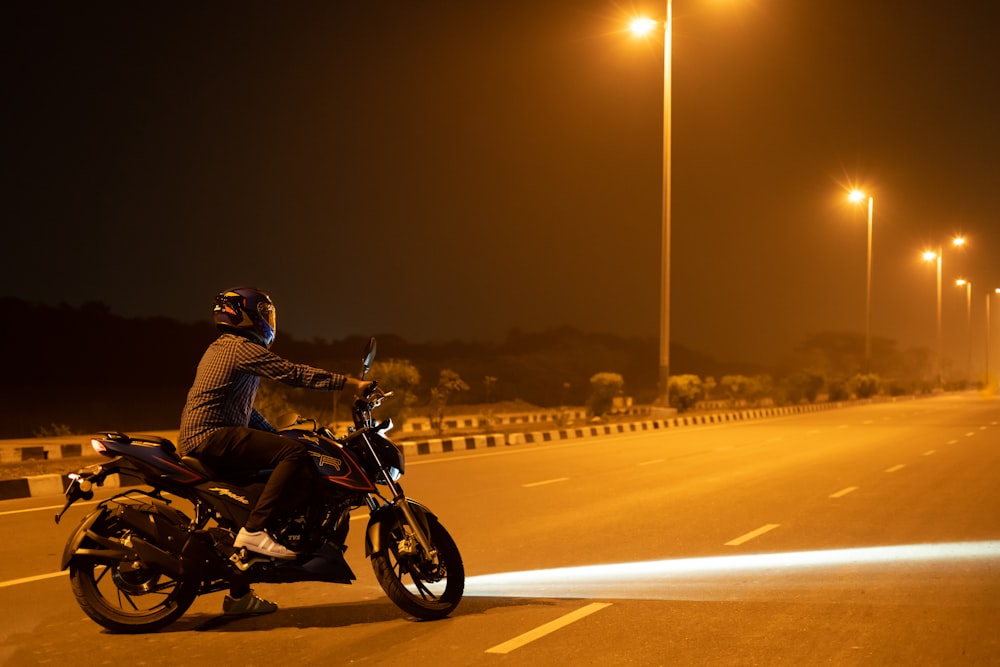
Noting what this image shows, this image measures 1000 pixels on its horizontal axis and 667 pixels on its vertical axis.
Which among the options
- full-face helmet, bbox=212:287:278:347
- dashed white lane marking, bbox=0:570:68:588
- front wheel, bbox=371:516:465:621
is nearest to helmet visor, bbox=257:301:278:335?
full-face helmet, bbox=212:287:278:347

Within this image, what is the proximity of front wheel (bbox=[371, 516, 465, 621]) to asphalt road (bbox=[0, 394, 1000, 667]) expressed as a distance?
0.12 m

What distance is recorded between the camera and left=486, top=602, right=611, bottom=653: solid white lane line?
6.05 m

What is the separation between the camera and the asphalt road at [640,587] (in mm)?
6027

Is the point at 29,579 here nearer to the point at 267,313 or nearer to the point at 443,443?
the point at 267,313

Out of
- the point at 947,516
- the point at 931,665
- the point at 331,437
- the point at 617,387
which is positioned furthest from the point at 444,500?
the point at 617,387

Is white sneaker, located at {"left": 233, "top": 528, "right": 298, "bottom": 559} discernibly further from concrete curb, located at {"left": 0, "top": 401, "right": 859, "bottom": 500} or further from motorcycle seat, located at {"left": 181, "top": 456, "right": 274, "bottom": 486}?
concrete curb, located at {"left": 0, "top": 401, "right": 859, "bottom": 500}

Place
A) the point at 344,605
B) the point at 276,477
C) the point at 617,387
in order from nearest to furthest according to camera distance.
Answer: the point at 276,477 → the point at 344,605 → the point at 617,387

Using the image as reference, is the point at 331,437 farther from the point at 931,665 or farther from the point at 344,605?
the point at 931,665

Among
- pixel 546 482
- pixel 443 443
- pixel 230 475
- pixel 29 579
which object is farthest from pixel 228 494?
pixel 443 443

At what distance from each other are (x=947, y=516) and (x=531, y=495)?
4732 millimetres

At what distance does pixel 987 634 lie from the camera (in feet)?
21.2

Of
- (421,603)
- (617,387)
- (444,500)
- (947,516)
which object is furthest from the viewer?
(617,387)

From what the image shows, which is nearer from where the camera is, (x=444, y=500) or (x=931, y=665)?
(x=931, y=665)

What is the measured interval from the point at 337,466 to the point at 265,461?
15.1 inches
